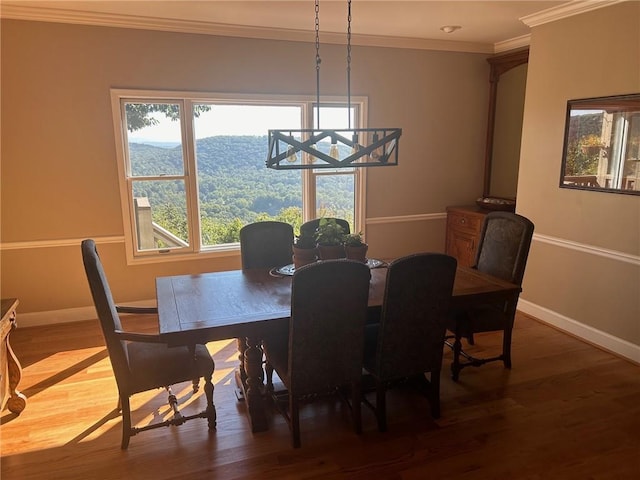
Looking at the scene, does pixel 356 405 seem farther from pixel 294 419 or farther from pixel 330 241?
pixel 330 241

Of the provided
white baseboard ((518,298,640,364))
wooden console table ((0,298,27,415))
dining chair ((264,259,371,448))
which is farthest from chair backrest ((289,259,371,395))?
white baseboard ((518,298,640,364))

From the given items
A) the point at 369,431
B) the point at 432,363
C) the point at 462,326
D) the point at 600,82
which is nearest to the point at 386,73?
the point at 600,82

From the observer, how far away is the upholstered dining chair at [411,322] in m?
2.33

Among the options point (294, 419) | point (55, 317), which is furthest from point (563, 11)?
point (55, 317)

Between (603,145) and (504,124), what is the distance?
176cm

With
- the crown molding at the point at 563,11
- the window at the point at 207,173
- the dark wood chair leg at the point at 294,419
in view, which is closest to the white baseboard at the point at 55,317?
the window at the point at 207,173

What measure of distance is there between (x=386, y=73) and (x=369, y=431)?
12.0ft

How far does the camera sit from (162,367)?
243 centimetres

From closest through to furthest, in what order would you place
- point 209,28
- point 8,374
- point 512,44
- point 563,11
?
point 8,374 < point 563,11 < point 209,28 < point 512,44

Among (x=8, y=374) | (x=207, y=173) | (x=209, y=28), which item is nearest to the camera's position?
(x=8, y=374)

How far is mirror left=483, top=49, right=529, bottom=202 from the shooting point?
15.9ft

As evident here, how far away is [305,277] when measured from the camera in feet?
6.95

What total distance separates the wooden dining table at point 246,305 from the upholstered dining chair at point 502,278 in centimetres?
26

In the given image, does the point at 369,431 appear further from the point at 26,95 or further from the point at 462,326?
the point at 26,95
